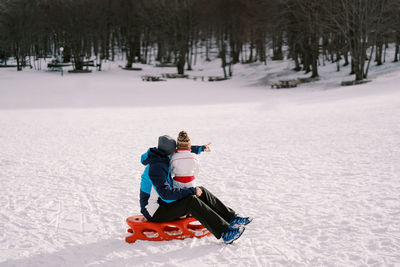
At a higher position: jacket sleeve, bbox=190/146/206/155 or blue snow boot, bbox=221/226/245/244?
jacket sleeve, bbox=190/146/206/155

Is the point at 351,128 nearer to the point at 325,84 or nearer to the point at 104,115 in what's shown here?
the point at 104,115

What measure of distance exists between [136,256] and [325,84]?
27723 mm

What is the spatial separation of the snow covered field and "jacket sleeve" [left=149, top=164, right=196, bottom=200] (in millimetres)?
667

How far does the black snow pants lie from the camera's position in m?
4.13

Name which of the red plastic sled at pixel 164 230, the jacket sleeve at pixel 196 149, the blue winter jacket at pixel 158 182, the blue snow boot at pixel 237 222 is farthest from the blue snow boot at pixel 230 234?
the jacket sleeve at pixel 196 149

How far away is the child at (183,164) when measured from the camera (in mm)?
4180

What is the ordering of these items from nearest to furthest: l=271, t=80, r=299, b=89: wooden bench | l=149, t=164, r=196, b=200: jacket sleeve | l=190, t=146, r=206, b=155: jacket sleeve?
l=149, t=164, r=196, b=200: jacket sleeve → l=190, t=146, r=206, b=155: jacket sleeve → l=271, t=80, r=299, b=89: wooden bench

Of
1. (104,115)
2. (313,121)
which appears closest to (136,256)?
(313,121)

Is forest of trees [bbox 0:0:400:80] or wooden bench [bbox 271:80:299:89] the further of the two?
forest of trees [bbox 0:0:400:80]

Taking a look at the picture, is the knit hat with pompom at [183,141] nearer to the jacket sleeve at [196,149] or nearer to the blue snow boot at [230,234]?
the jacket sleeve at [196,149]

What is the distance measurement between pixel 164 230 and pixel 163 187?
67cm

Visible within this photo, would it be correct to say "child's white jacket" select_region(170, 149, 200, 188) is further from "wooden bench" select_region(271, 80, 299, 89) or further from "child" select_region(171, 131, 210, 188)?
"wooden bench" select_region(271, 80, 299, 89)

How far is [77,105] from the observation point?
75.3 ft

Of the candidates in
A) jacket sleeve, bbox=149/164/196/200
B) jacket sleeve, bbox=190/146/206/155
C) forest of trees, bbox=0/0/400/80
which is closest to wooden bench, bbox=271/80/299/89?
forest of trees, bbox=0/0/400/80
